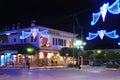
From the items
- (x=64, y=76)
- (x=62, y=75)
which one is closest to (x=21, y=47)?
(x=62, y=75)

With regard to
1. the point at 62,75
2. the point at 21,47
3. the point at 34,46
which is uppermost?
the point at 34,46

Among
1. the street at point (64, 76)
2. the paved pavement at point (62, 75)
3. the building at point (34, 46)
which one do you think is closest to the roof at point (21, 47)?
the building at point (34, 46)

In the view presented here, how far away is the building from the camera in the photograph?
6106 cm

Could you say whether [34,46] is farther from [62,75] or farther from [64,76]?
[64,76]

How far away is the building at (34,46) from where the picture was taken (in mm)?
61059

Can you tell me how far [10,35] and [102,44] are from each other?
138ft

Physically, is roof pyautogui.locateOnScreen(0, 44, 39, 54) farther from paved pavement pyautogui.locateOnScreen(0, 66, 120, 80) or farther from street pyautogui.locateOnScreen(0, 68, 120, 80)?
street pyautogui.locateOnScreen(0, 68, 120, 80)

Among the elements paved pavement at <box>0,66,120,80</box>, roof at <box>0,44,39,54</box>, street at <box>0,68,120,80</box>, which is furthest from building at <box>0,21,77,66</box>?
street at <box>0,68,120,80</box>

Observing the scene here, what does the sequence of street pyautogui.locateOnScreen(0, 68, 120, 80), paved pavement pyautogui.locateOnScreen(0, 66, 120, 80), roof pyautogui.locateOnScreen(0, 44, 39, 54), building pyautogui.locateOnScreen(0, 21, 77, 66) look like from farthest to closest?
building pyautogui.locateOnScreen(0, 21, 77, 66), roof pyautogui.locateOnScreen(0, 44, 39, 54), paved pavement pyautogui.locateOnScreen(0, 66, 120, 80), street pyautogui.locateOnScreen(0, 68, 120, 80)

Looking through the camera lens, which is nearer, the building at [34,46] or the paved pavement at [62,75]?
the paved pavement at [62,75]

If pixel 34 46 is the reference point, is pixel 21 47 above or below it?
below

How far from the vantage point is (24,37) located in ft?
202

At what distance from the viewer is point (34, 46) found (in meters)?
61.5

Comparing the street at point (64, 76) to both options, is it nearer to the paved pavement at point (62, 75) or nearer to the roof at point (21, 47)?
the paved pavement at point (62, 75)
